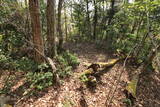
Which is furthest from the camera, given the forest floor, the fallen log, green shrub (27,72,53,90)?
the fallen log

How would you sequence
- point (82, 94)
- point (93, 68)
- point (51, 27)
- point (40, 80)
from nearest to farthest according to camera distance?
point (40, 80)
point (82, 94)
point (93, 68)
point (51, 27)

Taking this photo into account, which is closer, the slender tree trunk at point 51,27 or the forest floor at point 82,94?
the forest floor at point 82,94

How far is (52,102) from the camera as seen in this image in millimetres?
3758

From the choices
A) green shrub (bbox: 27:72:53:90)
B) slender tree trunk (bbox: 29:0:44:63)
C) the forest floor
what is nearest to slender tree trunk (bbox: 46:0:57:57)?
slender tree trunk (bbox: 29:0:44:63)

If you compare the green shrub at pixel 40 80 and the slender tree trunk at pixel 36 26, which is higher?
the slender tree trunk at pixel 36 26

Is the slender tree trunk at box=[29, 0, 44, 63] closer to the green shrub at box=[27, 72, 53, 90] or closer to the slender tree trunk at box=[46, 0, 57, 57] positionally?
the green shrub at box=[27, 72, 53, 90]

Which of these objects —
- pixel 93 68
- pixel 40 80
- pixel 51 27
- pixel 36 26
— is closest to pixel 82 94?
pixel 93 68

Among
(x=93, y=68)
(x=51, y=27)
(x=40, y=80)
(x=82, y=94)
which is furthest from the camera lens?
(x=51, y=27)

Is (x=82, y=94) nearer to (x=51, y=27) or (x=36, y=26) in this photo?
(x=36, y=26)

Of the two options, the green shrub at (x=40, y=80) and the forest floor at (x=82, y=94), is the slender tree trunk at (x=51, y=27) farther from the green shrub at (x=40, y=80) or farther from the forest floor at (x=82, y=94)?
the green shrub at (x=40, y=80)

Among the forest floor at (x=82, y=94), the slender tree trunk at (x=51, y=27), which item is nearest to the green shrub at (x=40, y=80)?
the forest floor at (x=82, y=94)

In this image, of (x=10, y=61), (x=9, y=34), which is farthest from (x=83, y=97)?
(x=9, y=34)

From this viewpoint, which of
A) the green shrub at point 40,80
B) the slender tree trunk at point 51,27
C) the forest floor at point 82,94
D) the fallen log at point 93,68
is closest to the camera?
the forest floor at point 82,94

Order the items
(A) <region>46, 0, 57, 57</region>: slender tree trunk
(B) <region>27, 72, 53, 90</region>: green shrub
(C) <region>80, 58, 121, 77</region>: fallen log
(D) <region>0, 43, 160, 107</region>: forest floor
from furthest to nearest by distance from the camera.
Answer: (A) <region>46, 0, 57, 57</region>: slender tree trunk → (C) <region>80, 58, 121, 77</region>: fallen log → (B) <region>27, 72, 53, 90</region>: green shrub → (D) <region>0, 43, 160, 107</region>: forest floor
